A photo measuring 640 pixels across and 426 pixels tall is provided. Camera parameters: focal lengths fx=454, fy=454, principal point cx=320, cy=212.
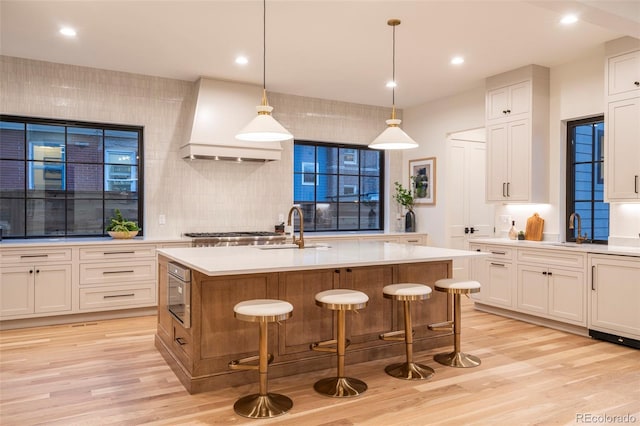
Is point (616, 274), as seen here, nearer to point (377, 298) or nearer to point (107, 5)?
point (377, 298)

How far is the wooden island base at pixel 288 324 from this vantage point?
3039mm

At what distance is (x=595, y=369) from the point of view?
11.5 feet

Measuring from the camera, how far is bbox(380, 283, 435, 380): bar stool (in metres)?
3.22

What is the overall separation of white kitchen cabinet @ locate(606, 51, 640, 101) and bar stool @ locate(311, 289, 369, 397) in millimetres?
3339

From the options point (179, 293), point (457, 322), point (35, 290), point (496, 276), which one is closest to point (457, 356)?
A: point (457, 322)

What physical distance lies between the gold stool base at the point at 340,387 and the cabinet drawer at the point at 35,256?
3.18m

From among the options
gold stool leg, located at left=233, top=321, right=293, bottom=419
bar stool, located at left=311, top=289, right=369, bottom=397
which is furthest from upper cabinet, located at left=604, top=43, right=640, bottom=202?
gold stool leg, located at left=233, top=321, right=293, bottom=419

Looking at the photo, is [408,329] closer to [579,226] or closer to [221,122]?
[579,226]

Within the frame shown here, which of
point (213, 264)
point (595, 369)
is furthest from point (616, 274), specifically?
point (213, 264)

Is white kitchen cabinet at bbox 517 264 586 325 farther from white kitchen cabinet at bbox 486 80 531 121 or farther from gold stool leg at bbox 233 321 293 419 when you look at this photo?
gold stool leg at bbox 233 321 293 419

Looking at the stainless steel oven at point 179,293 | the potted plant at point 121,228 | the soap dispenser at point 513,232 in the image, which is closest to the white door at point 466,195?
the soap dispenser at point 513,232

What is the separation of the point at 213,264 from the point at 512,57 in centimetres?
398

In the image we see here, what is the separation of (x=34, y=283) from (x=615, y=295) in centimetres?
561

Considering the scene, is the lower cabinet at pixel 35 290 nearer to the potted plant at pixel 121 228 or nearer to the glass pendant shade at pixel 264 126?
the potted plant at pixel 121 228
